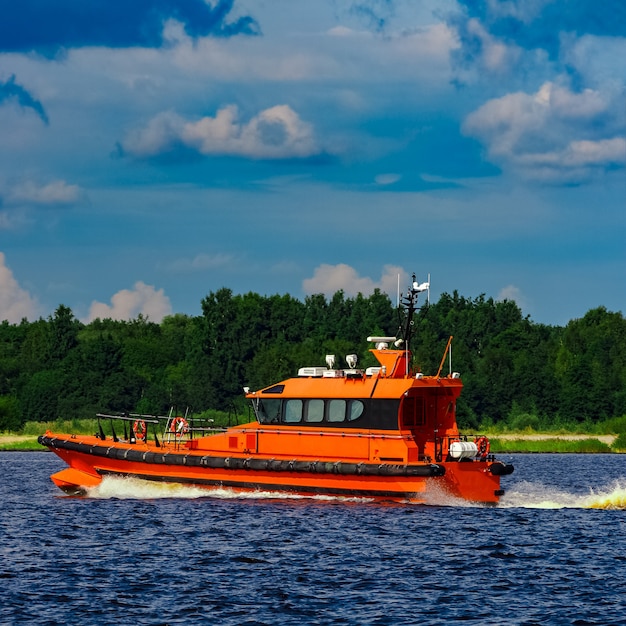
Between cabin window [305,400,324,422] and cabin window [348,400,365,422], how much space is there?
0.94m

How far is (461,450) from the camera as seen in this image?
33.2 m

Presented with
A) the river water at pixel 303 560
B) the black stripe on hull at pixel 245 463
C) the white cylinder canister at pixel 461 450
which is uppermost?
the white cylinder canister at pixel 461 450

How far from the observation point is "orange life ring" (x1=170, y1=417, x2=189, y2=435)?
3662 centimetres

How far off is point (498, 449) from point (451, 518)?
51873mm

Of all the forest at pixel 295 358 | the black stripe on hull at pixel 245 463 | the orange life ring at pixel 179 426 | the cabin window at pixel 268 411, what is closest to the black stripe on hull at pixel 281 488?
the black stripe on hull at pixel 245 463

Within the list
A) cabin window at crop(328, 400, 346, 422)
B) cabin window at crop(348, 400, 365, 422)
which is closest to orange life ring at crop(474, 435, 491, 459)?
cabin window at crop(348, 400, 365, 422)

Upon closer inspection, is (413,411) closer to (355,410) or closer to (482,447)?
(355,410)

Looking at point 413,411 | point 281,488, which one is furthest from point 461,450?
point 281,488

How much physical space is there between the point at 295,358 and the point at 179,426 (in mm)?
63901

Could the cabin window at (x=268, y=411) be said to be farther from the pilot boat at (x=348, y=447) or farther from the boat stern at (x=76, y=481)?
the boat stern at (x=76, y=481)

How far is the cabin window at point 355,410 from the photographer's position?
3391cm

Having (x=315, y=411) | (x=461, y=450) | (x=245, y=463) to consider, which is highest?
(x=315, y=411)

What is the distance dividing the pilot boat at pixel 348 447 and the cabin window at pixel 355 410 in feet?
0.09

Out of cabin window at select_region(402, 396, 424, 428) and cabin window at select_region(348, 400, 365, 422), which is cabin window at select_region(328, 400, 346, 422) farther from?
cabin window at select_region(402, 396, 424, 428)
